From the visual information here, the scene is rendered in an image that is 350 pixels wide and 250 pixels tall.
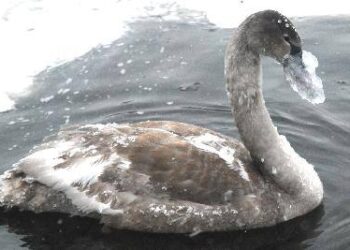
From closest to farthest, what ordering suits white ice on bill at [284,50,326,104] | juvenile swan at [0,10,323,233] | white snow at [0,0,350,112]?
1. juvenile swan at [0,10,323,233]
2. white ice on bill at [284,50,326,104]
3. white snow at [0,0,350,112]

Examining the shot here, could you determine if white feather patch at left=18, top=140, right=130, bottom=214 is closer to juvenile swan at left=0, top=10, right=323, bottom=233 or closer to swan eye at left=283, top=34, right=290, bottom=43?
juvenile swan at left=0, top=10, right=323, bottom=233

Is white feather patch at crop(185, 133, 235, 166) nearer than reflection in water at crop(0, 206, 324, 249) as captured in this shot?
No

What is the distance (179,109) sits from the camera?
8.15 meters

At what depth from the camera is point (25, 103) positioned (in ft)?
28.0

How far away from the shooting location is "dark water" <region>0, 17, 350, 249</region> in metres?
5.98

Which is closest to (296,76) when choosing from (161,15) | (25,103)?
(25,103)

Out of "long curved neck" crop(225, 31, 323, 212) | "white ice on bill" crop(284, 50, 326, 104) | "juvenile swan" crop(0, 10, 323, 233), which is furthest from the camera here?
"white ice on bill" crop(284, 50, 326, 104)

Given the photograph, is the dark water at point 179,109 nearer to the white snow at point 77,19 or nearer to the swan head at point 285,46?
the white snow at point 77,19

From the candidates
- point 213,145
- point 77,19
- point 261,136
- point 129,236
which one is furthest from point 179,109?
point 77,19

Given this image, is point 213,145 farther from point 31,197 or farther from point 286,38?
point 31,197

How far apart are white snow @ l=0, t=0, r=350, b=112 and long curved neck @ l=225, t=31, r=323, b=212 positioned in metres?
3.81

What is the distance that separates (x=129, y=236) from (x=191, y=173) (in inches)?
30.5

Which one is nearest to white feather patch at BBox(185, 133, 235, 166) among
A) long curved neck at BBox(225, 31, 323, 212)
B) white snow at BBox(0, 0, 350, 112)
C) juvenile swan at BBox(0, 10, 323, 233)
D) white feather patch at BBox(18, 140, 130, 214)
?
juvenile swan at BBox(0, 10, 323, 233)

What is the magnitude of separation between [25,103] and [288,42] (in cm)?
378
